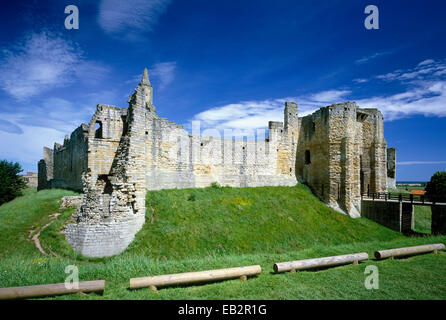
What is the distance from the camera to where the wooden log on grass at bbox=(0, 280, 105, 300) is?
4.89 meters

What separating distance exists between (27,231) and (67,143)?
1257 cm

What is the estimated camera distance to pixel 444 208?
1673cm

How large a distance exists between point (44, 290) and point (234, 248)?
29.0 ft

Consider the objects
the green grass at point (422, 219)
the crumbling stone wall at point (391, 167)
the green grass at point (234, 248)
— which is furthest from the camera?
the crumbling stone wall at point (391, 167)

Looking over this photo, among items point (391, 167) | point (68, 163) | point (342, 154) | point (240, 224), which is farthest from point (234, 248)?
point (391, 167)

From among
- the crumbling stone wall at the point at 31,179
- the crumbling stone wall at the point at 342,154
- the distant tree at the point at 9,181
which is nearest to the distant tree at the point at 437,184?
the crumbling stone wall at the point at 342,154

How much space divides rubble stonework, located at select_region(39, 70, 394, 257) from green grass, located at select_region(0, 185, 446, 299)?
45.2 inches

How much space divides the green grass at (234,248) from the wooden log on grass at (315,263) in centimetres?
22

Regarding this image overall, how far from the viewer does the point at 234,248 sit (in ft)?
40.6

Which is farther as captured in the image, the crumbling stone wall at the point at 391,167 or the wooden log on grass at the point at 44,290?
the crumbling stone wall at the point at 391,167

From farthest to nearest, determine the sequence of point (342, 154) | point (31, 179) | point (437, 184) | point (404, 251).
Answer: point (31, 179)
point (437, 184)
point (342, 154)
point (404, 251)

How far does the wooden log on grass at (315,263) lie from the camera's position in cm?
720

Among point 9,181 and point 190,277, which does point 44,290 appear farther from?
point 9,181

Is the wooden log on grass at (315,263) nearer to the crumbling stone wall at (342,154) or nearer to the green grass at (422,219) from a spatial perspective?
the crumbling stone wall at (342,154)
